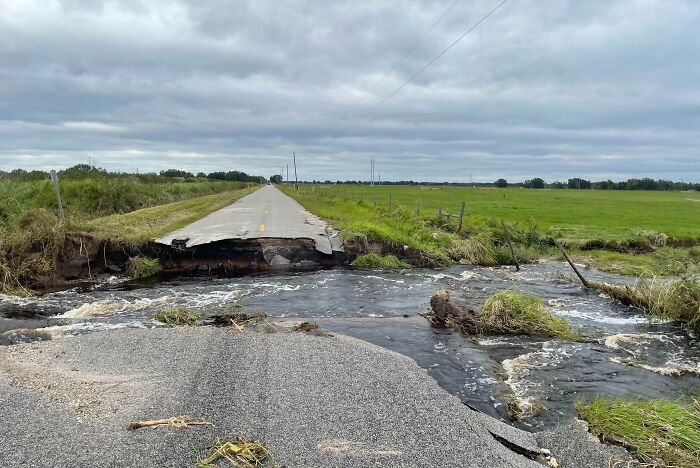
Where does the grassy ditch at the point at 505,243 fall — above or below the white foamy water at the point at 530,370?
above

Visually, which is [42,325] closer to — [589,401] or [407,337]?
[407,337]

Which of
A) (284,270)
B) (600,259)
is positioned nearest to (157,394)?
(284,270)

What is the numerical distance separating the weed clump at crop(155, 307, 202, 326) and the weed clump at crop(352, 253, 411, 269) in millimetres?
9016

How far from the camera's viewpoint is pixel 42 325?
33.3 feet

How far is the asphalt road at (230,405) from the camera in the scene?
5051 mm

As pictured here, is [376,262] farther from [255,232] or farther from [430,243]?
[255,232]

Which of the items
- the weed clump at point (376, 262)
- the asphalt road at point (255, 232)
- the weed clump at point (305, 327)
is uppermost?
the asphalt road at point (255, 232)

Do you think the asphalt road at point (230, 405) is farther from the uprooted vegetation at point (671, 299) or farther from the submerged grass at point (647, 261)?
the submerged grass at point (647, 261)

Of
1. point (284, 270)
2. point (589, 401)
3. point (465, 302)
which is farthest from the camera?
point (284, 270)

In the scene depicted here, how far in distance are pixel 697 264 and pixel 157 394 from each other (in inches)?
873

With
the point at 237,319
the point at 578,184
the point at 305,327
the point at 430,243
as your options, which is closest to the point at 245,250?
the point at 237,319

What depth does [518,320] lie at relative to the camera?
426 inches

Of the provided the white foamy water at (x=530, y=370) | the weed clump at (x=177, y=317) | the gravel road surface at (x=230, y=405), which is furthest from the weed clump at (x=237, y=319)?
the white foamy water at (x=530, y=370)

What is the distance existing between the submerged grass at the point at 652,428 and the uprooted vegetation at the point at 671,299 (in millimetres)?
5860
